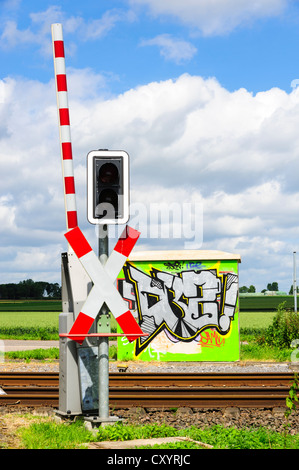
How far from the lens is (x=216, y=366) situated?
53.0 feet

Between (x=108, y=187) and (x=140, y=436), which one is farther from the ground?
(x=108, y=187)

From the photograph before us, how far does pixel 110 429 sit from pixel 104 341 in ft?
3.26

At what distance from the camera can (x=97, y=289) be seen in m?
6.70

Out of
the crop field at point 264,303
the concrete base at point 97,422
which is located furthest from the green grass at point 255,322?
the concrete base at point 97,422

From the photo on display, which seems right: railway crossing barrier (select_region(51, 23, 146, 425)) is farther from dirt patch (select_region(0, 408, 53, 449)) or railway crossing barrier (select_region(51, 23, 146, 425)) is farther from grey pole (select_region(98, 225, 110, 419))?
dirt patch (select_region(0, 408, 53, 449))

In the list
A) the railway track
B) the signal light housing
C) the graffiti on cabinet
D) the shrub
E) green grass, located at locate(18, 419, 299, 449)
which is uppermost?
the signal light housing

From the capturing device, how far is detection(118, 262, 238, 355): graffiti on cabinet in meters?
17.3

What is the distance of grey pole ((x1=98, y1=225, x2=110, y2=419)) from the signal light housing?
208 millimetres

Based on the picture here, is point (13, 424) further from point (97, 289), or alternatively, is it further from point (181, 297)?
point (181, 297)

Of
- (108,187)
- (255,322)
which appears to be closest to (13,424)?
(108,187)

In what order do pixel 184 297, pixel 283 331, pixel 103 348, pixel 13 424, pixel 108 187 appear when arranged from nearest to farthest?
1. pixel 108 187
2. pixel 103 348
3. pixel 13 424
4. pixel 184 297
5. pixel 283 331

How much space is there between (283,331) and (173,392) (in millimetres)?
9796

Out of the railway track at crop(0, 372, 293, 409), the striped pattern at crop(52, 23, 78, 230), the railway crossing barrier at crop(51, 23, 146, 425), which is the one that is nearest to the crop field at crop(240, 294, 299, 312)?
the railway track at crop(0, 372, 293, 409)

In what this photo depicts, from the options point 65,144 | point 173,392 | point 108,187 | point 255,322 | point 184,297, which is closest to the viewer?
point 108,187
